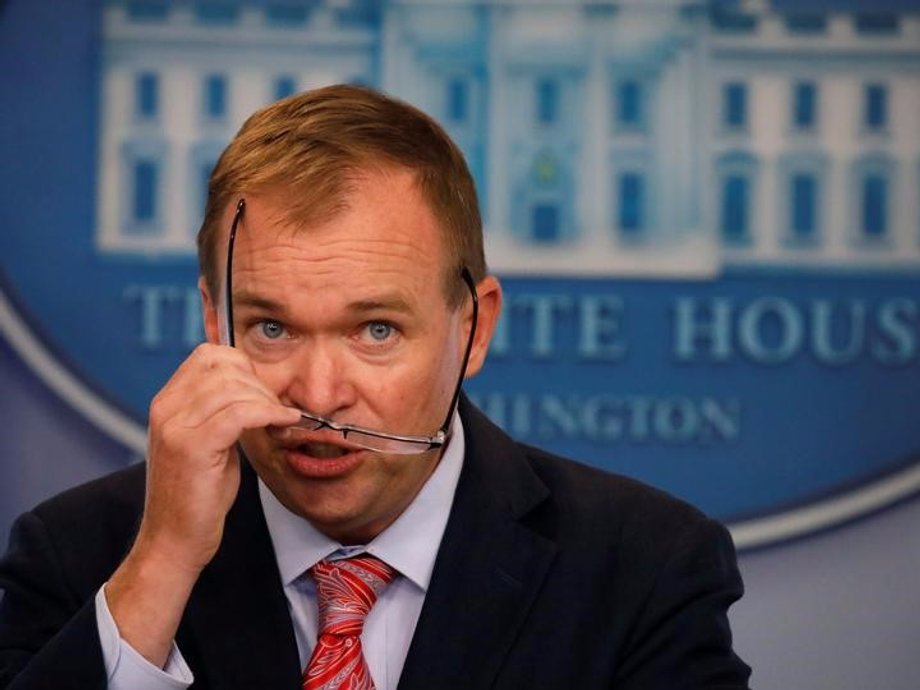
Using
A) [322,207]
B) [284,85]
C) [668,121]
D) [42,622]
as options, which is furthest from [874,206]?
[42,622]

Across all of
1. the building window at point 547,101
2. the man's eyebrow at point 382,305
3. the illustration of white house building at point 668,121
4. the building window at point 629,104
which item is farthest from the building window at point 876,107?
the man's eyebrow at point 382,305

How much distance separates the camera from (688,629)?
2.23 meters

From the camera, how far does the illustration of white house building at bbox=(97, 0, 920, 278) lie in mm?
3498

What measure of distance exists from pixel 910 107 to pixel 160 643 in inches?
87.0

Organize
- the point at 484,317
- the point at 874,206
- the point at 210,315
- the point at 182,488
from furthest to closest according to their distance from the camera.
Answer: the point at 874,206 < the point at 484,317 < the point at 210,315 < the point at 182,488

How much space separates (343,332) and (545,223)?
1.46 metres

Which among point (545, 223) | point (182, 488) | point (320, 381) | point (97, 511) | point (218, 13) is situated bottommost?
point (97, 511)

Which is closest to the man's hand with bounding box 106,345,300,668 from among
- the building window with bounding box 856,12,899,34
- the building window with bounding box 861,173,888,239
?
the building window with bounding box 861,173,888,239

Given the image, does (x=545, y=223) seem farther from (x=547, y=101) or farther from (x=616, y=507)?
(x=616, y=507)

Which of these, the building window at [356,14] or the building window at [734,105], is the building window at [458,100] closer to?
the building window at [356,14]

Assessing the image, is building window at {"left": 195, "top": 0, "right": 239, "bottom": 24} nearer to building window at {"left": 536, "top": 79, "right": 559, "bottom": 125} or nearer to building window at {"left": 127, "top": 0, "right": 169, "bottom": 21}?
building window at {"left": 127, "top": 0, "right": 169, "bottom": 21}

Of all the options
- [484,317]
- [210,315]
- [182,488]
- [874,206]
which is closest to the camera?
[182,488]

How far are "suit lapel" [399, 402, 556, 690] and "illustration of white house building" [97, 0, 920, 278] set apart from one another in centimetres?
115

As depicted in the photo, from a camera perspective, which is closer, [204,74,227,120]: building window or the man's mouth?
the man's mouth
